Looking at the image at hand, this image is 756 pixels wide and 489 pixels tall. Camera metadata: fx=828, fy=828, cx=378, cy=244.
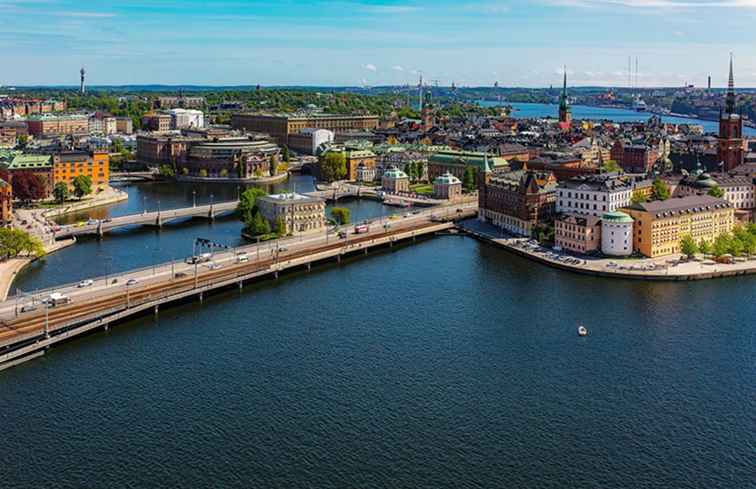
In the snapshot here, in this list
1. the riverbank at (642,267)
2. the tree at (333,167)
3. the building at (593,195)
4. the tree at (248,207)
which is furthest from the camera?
the tree at (333,167)

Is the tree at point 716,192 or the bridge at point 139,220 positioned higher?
the tree at point 716,192

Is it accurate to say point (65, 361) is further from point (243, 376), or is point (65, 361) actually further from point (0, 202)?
point (0, 202)

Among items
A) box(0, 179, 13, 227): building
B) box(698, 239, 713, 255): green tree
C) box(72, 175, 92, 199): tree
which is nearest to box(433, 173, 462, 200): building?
box(698, 239, 713, 255): green tree

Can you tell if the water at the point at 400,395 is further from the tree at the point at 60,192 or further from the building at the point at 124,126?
the building at the point at 124,126

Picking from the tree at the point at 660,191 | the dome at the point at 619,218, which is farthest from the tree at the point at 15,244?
the tree at the point at 660,191

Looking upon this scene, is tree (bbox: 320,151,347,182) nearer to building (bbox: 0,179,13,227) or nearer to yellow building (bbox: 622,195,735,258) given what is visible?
building (bbox: 0,179,13,227)

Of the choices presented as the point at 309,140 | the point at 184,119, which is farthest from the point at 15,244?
the point at 184,119

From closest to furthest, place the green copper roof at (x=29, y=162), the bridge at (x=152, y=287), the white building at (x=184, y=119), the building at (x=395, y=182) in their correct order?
the bridge at (x=152, y=287) → the green copper roof at (x=29, y=162) → the building at (x=395, y=182) → the white building at (x=184, y=119)
